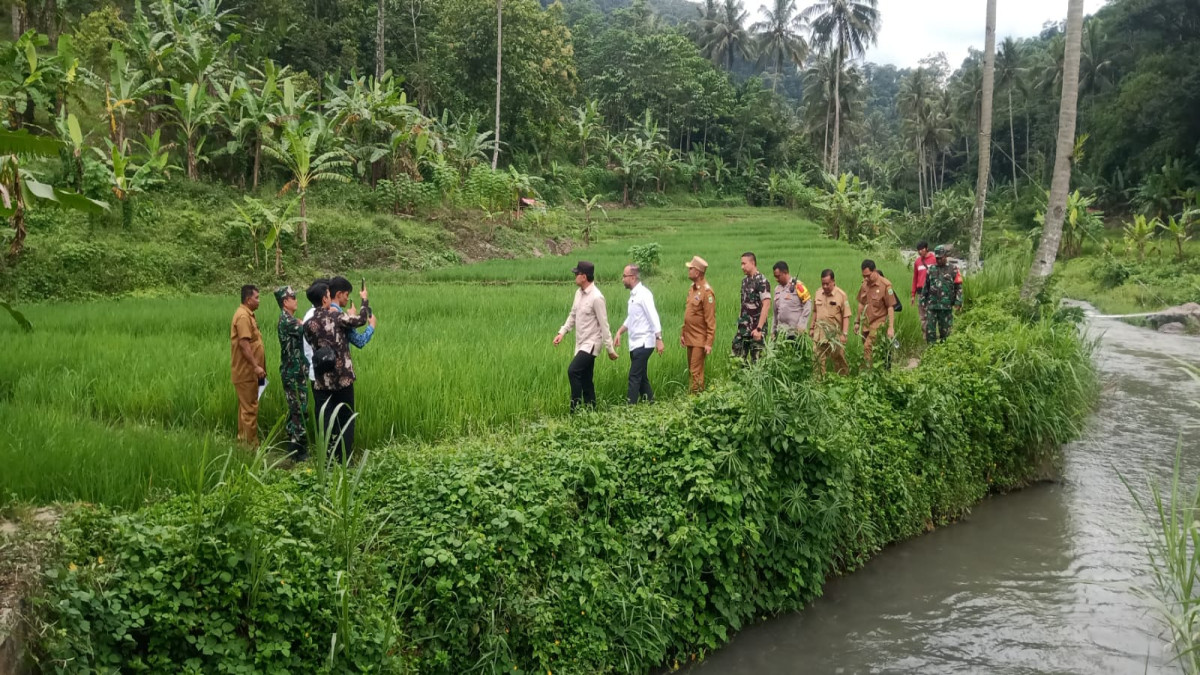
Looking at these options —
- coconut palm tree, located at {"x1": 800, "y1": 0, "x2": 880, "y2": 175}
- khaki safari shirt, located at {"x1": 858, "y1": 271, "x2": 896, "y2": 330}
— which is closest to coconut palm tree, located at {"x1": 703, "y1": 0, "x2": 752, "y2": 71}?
coconut palm tree, located at {"x1": 800, "y1": 0, "x2": 880, "y2": 175}

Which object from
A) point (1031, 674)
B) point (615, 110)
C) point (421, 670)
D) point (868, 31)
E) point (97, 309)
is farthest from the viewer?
point (615, 110)

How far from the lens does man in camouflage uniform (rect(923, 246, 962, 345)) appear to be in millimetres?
10750

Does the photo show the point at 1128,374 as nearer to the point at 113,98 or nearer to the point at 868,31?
the point at 113,98

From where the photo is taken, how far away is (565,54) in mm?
36938

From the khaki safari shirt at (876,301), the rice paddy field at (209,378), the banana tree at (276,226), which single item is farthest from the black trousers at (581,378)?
the banana tree at (276,226)

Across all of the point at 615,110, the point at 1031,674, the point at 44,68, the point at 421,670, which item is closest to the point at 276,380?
the point at 421,670

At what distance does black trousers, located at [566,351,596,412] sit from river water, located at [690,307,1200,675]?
2610 mm

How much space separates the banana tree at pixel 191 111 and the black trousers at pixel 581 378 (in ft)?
47.9

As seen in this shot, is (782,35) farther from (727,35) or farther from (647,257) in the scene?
(647,257)

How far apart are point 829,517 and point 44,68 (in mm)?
17320

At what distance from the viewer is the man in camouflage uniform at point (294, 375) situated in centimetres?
642

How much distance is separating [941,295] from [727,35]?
55.0 m

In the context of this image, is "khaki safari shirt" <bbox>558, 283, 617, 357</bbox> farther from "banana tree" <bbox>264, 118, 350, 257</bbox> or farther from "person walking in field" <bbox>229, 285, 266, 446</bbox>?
"banana tree" <bbox>264, 118, 350, 257</bbox>

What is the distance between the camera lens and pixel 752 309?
868 centimetres
